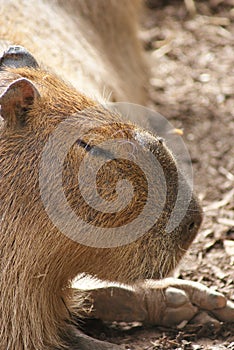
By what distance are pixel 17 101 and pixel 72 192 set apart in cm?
45

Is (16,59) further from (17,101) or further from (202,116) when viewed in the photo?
(202,116)

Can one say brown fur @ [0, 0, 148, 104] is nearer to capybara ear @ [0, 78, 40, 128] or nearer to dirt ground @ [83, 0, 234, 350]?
dirt ground @ [83, 0, 234, 350]

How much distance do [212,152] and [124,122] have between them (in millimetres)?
2606

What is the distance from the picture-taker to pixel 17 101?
3365mm

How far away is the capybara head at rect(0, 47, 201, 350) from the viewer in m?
3.45

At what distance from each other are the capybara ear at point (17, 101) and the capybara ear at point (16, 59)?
0.39m

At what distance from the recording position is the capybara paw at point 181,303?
13.6 ft

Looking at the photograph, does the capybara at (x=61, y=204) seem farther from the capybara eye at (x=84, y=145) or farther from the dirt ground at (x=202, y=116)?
the dirt ground at (x=202, y=116)

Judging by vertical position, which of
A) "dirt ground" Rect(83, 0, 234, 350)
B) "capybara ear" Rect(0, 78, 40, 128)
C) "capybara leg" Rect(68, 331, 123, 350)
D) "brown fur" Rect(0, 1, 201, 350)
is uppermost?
"capybara ear" Rect(0, 78, 40, 128)

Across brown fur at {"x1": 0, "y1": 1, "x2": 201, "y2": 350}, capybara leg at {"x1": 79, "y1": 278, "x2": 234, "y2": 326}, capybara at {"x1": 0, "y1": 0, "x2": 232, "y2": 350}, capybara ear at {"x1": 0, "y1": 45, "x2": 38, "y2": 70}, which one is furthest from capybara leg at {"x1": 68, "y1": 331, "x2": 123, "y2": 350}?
capybara ear at {"x1": 0, "y1": 45, "x2": 38, "y2": 70}

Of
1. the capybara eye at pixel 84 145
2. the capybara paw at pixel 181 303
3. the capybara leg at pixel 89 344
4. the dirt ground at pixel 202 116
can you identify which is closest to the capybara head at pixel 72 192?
the capybara eye at pixel 84 145

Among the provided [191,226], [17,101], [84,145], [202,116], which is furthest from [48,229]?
[202,116]

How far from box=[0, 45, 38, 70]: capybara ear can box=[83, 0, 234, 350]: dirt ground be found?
1.32m

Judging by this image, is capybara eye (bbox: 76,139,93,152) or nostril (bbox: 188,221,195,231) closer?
capybara eye (bbox: 76,139,93,152)
